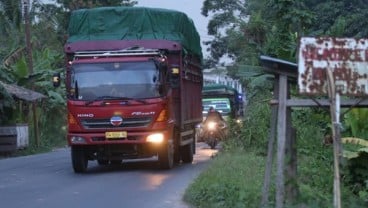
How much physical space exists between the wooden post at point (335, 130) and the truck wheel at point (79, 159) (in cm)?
921

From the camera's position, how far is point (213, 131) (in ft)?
84.5

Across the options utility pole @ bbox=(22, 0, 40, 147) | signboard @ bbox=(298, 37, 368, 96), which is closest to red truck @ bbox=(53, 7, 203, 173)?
signboard @ bbox=(298, 37, 368, 96)

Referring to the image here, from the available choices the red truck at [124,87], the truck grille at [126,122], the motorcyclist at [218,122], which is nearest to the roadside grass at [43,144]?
the motorcyclist at [218,122]

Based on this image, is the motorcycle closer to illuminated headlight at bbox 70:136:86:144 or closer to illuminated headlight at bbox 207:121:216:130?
illuminated headlight at bbox 207:121:216:130

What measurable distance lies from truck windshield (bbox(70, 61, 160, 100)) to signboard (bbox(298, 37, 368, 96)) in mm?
7652

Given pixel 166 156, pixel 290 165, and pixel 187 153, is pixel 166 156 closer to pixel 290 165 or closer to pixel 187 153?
pixel 187 153

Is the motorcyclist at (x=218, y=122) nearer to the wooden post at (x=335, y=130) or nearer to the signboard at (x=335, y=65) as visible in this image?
the signboard at (x=335, y=65)

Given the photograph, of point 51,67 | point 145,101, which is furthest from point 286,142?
point 51,67

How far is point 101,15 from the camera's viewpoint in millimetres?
17500

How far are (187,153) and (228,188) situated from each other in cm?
888

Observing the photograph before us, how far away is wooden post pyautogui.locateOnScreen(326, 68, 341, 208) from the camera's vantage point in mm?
7367

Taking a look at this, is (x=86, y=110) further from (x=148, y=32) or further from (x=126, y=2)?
(x=126, y=2)

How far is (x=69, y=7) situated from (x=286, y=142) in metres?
35.4

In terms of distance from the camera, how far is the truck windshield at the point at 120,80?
15414 millimetres
